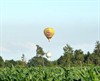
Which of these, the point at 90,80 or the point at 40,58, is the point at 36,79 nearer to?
the point at 90,80

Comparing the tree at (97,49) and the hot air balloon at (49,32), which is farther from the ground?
the tree at (97,49)

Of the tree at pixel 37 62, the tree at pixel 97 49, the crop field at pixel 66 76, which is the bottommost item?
the crop field at pixel 66 76

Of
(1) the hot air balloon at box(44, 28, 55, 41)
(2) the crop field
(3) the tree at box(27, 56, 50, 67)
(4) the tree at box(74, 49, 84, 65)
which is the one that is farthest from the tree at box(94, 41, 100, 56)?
(2) the crop field

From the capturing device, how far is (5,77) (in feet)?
62.1

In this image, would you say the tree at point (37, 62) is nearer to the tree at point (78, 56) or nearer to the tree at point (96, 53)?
the tree at point (78, 56)

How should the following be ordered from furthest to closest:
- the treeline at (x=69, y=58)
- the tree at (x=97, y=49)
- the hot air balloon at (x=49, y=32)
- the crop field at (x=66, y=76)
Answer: the tree at (x=97, y=49), the treeline at (x=69, y=58), the hot air balloon at (x=49, y=32), the crop field at (x=66, y=76)

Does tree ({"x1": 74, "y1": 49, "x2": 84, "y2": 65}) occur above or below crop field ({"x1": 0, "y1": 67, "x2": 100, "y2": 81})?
above

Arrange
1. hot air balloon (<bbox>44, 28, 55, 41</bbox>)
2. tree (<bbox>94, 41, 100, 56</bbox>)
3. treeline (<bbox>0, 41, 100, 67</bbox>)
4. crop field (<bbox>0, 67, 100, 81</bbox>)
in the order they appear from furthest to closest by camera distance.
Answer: tree (<bbox>94, 41, 100, 56</bbox>) → treeline (<bbox>0, 41, 100, 67</bbox>) → hot air balloon (<bbox>44, 28, 55, 41</bbox>) → crop field (<bbox>0, 67, 100, 81</bbox>)

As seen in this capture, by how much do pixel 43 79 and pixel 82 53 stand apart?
76.0m

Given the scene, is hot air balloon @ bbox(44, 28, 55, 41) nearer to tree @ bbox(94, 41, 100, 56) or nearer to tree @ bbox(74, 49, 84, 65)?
tree @ bbox(74, 49, 84, 65)

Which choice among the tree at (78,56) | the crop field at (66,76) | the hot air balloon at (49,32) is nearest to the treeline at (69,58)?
the tree at (78,56)

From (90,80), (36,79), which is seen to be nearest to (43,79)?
(36,79)

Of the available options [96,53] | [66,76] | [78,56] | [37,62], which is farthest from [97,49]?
[66,76]

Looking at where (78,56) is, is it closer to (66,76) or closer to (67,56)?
(67,56)
